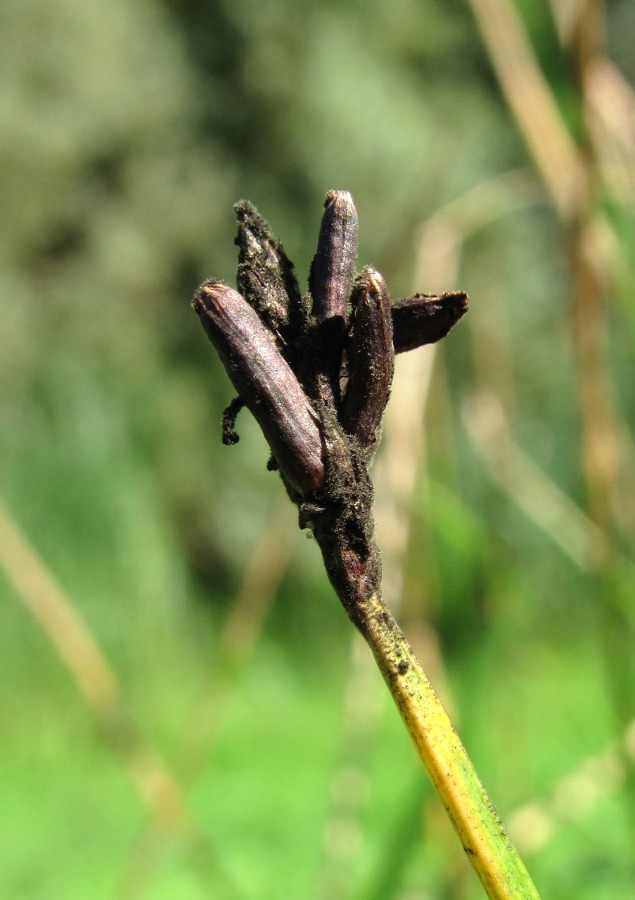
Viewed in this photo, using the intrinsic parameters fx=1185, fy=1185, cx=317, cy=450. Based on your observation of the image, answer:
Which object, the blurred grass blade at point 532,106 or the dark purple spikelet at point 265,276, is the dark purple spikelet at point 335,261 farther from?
the blurred grass blade at point 532,106

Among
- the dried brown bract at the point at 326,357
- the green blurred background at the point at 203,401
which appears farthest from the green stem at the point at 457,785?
the green blurred background at the point at 203,401

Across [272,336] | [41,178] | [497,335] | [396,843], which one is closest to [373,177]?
[41,178]

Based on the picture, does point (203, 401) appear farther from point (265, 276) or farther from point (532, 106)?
point (265, 276)

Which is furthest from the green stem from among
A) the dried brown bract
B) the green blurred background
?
the green blurred background

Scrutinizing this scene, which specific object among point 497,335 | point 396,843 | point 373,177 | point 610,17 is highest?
point 610,17

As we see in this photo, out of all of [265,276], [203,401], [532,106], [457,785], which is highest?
[203,401]

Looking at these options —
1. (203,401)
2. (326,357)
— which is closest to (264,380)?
(326,357)

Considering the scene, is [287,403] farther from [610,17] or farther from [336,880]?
[610,17]
